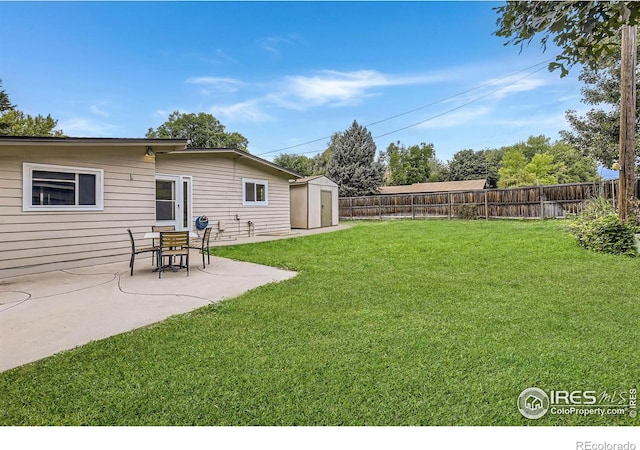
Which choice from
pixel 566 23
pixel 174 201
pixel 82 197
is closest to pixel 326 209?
pixel 174 201

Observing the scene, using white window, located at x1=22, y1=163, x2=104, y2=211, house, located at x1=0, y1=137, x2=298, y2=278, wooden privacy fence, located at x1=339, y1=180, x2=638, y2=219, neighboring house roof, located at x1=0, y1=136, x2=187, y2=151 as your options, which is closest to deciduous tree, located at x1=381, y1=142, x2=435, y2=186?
wooden privacy fence, located at x1=339, y1=180, x2=638, y2=219

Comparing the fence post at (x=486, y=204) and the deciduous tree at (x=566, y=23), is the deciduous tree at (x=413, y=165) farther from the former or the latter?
the deciduous tree at (x=566, y=23)

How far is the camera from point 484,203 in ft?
57.2

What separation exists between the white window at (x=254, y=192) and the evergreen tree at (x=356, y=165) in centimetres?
1426

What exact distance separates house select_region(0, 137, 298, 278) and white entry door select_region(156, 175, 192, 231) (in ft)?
0.09

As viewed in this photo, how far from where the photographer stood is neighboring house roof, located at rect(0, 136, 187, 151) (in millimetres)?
5469

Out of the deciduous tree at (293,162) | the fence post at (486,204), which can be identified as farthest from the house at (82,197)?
the deciduous tree at (293,162)

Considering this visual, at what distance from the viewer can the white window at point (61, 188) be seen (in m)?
5.99

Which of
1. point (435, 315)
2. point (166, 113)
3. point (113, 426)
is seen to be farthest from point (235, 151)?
point (166, 113)

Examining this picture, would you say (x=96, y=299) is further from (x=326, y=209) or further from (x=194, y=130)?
(x=194, y=130)

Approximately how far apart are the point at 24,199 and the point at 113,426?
6.01m

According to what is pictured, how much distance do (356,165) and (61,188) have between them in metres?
22.0

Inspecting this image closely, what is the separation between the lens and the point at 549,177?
105 ft
